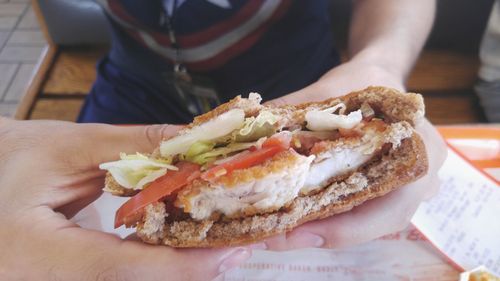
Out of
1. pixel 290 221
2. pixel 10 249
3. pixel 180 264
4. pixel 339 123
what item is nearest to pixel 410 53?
pixel 339 123

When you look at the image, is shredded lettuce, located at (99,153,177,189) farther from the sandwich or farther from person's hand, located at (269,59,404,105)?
person's hand, located at (269,59,404,105)

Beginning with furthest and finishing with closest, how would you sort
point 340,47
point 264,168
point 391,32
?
1. point 340,47
2. point 391,32
3. point 264,168

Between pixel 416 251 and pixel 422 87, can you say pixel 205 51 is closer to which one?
pixel 416 251

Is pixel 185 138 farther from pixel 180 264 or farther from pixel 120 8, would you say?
pixel 120 8

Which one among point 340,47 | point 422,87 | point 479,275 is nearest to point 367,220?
point 479,275

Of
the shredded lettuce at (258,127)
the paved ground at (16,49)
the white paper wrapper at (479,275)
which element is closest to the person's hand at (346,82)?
the shredded lettuce at (258,127)

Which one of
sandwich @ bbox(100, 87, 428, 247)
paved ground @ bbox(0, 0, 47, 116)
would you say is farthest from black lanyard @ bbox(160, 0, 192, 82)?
paved ground @ bbox(0, 0, 47, 116)
